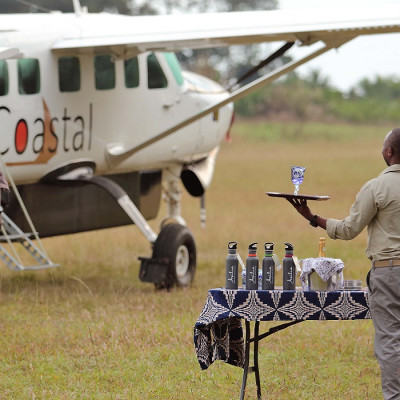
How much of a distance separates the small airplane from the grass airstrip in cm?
70

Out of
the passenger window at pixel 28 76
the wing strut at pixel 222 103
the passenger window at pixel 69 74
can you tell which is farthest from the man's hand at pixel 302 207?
the passenger window at pixel 69 74

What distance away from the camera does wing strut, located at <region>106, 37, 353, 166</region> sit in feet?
35.6

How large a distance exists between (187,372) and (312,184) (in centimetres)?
2064

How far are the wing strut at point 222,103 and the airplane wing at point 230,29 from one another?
0.73ft

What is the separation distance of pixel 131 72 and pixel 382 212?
254 inches

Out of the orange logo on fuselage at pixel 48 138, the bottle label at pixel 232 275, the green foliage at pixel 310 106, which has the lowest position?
the bottle label at pixel 232 275

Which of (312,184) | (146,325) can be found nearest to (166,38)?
(146,325)

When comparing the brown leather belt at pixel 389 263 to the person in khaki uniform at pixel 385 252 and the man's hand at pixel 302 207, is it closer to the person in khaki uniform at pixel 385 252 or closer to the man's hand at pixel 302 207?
the person in khaki uniform at pixel 385 252

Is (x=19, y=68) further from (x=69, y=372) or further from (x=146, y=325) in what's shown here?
(x=69, y=372)

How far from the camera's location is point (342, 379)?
7695mm

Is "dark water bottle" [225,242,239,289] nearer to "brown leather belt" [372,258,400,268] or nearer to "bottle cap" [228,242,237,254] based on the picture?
"bottle cap" [228,242,237,254]

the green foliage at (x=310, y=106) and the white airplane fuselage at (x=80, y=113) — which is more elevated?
the green foliage at (x=310, y=106)

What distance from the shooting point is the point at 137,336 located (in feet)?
29.3

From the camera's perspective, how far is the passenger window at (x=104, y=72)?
1151 centimetres
